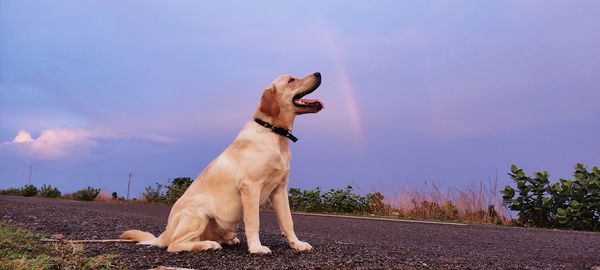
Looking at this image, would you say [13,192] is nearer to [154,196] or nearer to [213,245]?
[154,196]

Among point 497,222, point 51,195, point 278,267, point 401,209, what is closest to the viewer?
point 278,267

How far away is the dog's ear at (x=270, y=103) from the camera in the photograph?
16.8 feet

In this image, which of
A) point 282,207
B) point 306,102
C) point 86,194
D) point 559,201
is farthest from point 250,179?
point 86,194

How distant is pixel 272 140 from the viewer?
509cm

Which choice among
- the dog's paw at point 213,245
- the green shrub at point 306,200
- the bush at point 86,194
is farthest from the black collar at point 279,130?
the bush at point 86,194

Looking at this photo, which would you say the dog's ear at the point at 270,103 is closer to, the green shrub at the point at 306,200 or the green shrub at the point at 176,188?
the green shrub at the point at 306,200

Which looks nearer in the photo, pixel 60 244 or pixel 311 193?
pixel 60 244

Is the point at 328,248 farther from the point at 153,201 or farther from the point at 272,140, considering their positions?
the point at 153,201

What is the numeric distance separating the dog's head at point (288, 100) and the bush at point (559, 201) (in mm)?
9725

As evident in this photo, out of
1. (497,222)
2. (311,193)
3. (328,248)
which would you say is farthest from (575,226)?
(328,248)

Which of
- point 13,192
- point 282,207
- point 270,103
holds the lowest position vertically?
point 282,207

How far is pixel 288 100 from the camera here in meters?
5.16

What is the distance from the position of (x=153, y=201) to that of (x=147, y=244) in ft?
49.8

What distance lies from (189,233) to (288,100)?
1533 mm
